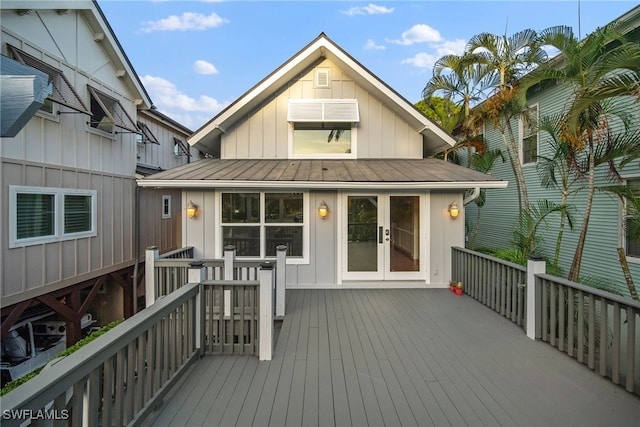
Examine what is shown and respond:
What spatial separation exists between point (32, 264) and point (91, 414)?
5.93 m

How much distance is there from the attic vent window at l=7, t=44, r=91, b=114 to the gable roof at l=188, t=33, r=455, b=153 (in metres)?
2.67

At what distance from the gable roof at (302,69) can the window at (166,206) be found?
5.34 m

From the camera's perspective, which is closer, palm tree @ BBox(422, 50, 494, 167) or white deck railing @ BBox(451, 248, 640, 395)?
white deck railing @ BBox(451, 248, 640, 395)

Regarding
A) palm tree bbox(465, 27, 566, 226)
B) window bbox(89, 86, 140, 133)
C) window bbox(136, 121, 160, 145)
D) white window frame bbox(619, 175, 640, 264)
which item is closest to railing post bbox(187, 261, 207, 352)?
window bbox(89, 86, 140, 133)

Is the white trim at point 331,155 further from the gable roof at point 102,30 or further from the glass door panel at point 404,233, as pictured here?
the gable roof at point 102,30

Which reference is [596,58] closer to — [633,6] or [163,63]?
[633,6]

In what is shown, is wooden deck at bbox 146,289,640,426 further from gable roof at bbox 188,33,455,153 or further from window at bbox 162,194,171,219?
window at bbox 162,194,171,219

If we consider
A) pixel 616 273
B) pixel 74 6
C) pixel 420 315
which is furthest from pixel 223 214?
pixel 616 273

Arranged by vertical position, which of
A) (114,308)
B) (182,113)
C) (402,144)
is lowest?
(114,308)

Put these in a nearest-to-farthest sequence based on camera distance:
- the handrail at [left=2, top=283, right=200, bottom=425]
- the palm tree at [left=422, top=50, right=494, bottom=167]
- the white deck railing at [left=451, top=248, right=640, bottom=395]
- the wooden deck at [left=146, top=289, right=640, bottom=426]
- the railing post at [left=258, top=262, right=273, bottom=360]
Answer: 1. the handrail at [left=2, top=283, right=200, bottom=425]
2. the wooden deck at [left=146, top=289, right=640, bottom=426]
3. the white deck railing at [left=451, top=248, right=640, bottom=395]
4. the railing post at [left=258, top=262, right=273, bottom=360]
5. the palm tree at [left=422, top=50, right=494, bottom=167]

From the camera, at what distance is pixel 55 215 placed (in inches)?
253

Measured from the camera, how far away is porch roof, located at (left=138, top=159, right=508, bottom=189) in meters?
5.32

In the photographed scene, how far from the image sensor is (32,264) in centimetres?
583

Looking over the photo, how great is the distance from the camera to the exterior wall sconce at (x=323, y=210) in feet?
19.9
